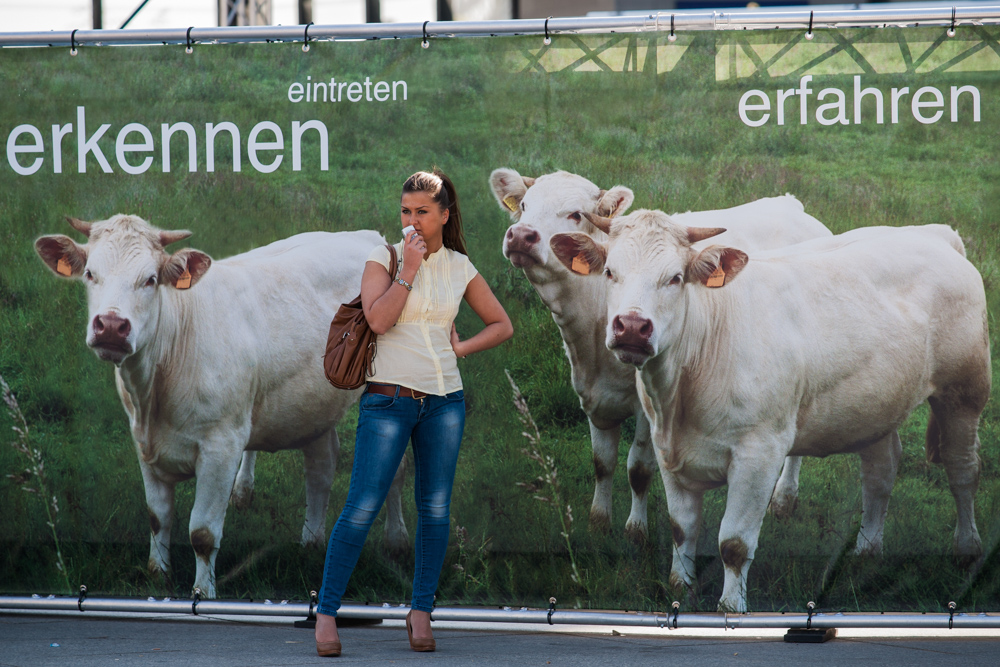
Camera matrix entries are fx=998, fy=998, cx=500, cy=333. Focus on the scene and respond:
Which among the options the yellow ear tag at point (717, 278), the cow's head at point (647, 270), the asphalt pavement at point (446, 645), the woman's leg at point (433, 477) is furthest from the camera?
the yellow ear tag at point (717, 278)

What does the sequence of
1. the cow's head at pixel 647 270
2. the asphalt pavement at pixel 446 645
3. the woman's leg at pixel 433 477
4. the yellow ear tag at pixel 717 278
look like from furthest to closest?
the yellow ear tag at pixel 717 278 < the cow's head at pixel 647 270 < the asphalt pavement at pixel 446 645 < the woman's leg at pixel 433 477

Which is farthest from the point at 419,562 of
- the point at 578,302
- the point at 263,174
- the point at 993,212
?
the point at 993,212

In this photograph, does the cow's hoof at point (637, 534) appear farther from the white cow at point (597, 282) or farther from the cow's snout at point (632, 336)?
the cow's snout at point (632, 336)

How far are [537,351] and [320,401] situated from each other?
109 cm

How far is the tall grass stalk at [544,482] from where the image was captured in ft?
15.1

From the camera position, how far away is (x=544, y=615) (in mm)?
4547

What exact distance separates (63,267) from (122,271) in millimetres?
333

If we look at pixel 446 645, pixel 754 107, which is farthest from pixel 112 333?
pixel 754 107

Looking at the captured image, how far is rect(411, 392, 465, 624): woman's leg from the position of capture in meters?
4.08

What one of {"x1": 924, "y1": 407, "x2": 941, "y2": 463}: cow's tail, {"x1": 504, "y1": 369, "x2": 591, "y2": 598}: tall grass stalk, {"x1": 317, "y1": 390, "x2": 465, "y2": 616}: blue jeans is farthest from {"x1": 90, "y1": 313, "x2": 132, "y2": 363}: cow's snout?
{"x1": 924, "y1": 407, "x2": 941, "y2": 463}: cow's tail

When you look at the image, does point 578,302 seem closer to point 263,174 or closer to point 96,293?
point 263,174

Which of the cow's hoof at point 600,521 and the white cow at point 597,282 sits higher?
the white cow at point 597,282

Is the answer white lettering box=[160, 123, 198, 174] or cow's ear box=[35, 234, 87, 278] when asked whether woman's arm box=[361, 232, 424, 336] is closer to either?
white lettering box=[160, 123, 198, 174]

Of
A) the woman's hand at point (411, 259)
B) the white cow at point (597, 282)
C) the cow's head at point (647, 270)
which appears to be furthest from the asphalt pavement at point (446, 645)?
the woman's hand at point (411, 259)
